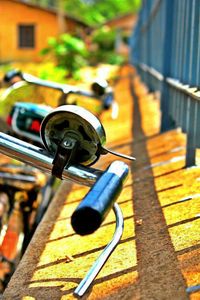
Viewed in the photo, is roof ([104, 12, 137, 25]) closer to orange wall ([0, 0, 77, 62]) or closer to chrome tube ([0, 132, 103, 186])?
orange wall ([0, 0, 77, 62])

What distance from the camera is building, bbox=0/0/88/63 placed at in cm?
3838

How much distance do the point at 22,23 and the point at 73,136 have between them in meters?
37.6

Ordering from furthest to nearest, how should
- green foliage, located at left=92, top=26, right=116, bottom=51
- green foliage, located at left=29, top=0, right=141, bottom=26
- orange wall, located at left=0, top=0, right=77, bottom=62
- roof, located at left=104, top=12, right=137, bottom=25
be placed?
green foliage, located at left=29, top=0, right=141, bottom=26 < roof, located at left=104, top=12, right=137, bottom=25 < green foliage, located at left=92, top=26, right=116, bottom=51 < orange wall, located at left=0, top=0, right=77, bottom=62

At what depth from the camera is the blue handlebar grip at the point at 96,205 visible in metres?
1.87

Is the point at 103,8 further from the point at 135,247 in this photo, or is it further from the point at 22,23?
the point at 135,247

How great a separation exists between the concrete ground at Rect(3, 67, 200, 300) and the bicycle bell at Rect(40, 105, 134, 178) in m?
0.62

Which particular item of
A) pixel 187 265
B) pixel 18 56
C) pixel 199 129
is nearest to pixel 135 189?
pixel 199 129

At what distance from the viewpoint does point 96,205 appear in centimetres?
188

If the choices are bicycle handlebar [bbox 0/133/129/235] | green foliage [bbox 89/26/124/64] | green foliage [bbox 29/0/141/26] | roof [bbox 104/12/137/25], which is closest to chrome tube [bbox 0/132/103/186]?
bicycle handlebar [bbox 0/133/129/235]

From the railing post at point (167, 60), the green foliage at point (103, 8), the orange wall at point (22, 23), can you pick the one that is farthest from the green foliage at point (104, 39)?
the railing post at point (167, 60)

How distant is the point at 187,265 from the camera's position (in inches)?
104

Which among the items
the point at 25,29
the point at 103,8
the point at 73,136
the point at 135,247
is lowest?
the point at 135,247

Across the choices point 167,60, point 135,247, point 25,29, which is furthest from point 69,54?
point 135,247

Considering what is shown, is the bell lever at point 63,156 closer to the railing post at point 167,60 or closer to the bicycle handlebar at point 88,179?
the bicycle handlebar at point 88,179
